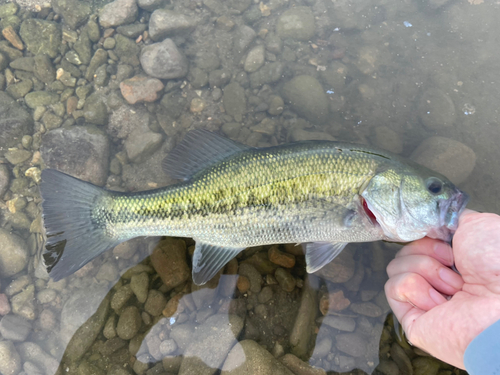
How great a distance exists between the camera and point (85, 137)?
152 inches

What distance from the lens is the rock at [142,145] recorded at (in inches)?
155

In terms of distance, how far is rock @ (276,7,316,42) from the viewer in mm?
4664

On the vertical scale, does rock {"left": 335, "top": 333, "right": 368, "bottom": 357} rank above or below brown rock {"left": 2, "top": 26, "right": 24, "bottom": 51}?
below

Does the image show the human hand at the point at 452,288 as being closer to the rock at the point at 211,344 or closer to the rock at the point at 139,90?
the rock at the point at 211,344

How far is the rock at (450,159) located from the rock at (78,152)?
432 cm

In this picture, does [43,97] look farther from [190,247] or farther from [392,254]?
[392,254]

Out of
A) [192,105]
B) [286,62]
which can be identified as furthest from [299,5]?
[192,105]

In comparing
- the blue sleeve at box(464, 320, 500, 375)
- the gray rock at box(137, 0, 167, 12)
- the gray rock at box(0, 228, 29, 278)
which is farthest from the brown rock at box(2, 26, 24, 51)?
the blue sleeve at box(464, 320, 500, 375)

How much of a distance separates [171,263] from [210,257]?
2.29 feet

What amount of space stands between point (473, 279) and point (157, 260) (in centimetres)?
308

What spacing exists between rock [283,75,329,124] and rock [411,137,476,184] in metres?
1.46

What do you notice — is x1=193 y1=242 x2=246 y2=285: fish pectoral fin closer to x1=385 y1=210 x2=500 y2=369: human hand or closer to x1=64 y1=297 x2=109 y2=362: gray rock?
x1=64 y1=297 x2=109 y2=362: gray rock

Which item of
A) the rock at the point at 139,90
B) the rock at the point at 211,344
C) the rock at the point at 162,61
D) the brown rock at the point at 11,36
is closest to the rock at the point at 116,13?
the rock at the point at 162,61

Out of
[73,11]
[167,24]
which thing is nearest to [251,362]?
[167,24]
